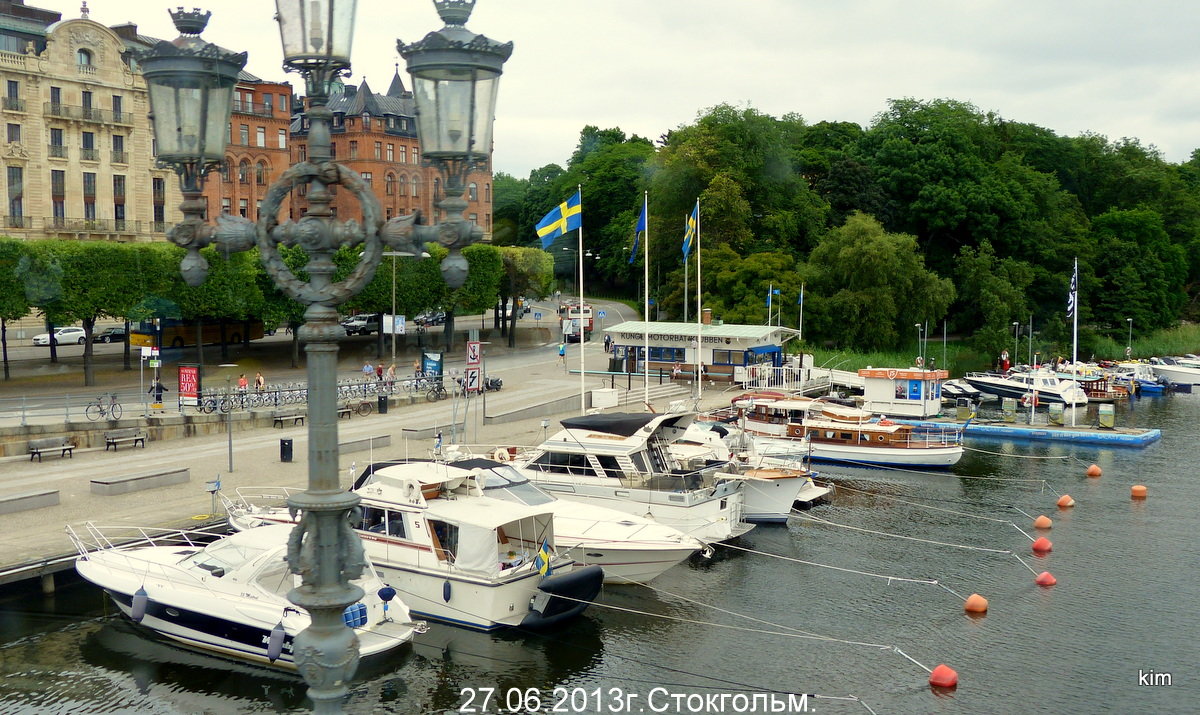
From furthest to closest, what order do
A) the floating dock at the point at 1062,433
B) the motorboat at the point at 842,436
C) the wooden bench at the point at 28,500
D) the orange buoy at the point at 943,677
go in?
1. the floating dock at the point at 1062,433
2. the motorboat at the point at 842,436
3. the wooden bench at the point at 28,500
4. the orange buoy at the point at 943,677

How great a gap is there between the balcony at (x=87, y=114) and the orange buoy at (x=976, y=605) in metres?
65.4

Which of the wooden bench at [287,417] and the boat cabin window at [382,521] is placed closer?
the boat cabin window at [382,521]

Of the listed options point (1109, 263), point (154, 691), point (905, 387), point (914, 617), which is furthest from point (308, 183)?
point (1109, 263)

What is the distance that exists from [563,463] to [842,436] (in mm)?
20431

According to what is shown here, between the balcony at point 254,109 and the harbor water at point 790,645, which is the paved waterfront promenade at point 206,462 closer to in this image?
the harbor water at point 790,645

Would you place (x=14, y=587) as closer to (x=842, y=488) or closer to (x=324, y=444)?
(x=324, y=444)

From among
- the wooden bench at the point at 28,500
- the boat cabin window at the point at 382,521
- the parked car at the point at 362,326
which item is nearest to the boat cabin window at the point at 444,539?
the boat cabin window at the point at 382,521

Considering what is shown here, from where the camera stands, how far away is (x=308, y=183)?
8.65 metres

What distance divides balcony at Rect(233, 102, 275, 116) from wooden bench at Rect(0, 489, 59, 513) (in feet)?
180

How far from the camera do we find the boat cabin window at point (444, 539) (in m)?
26.5

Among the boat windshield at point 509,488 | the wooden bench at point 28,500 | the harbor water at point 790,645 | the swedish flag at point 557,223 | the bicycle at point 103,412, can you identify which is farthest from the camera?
the swedish flag at point 557,223

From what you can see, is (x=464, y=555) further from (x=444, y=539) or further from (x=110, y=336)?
(x=110, y=336)

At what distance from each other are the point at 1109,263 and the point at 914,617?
92.5 metres

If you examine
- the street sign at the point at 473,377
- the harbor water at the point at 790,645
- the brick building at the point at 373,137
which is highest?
the brick building at the point at 373,137
